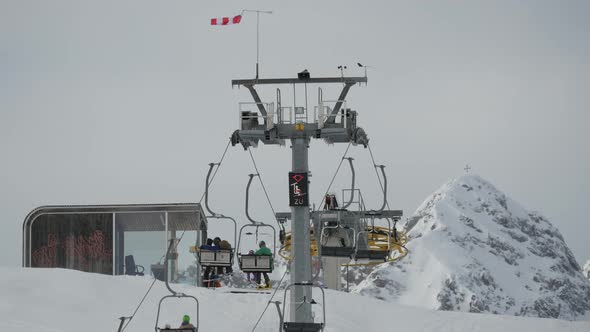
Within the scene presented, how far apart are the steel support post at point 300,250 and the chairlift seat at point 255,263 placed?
82cm

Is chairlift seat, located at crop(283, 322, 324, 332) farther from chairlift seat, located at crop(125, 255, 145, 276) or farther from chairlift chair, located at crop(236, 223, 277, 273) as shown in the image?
chairlift seat, located at crop(125, 255, 145, 276)

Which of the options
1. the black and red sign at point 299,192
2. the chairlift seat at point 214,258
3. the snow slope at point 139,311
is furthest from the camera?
the snow slope at point 139,311

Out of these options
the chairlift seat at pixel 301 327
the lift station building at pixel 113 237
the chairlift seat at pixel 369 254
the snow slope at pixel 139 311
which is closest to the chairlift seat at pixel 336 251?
the chairlift seat at pixel 369 254

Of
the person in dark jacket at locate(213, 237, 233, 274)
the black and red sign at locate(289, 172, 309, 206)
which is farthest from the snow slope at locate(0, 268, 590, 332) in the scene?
the black and red sign at locate(289, 172, 309, 206)

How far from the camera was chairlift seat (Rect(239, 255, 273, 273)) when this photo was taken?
2714cm

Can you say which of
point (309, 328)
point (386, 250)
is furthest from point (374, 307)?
point (309, 328)

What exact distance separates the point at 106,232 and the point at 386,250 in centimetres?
1637

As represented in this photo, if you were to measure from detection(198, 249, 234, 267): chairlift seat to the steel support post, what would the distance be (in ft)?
5.99

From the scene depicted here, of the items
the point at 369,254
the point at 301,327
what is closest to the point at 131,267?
the point at 369,254

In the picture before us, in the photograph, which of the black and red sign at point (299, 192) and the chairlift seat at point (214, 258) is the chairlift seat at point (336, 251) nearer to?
the black and red sign at point (299, 192)

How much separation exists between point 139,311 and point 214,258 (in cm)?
881

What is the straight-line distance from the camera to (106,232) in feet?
142

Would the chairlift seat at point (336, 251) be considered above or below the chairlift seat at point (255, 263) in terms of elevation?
above

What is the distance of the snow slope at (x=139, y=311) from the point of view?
31656mm
